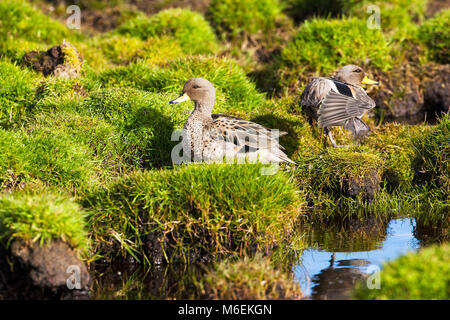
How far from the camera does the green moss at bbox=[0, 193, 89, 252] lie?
4648 millimetres

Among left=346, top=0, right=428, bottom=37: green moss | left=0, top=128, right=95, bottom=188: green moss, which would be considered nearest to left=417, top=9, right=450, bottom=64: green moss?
left=346, top=0, right=428, bottom=37: green moss

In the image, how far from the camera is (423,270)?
412 centimetres

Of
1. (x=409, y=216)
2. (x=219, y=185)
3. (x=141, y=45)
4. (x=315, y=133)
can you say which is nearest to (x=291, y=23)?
(x=141, y=45)

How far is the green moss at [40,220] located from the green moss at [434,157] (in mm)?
3981

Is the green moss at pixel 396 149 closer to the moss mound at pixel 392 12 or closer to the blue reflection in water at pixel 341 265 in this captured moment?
the blue reflection in water at pixel 341 265

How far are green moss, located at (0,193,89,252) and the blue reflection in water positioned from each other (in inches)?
74.0

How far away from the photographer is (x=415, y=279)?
4.07 meters

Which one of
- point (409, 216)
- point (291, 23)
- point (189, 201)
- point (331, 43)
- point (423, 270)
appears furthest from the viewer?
point (291, 23)

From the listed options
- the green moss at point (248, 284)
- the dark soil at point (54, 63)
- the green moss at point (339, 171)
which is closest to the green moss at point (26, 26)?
the dark soil at point (54, 63)

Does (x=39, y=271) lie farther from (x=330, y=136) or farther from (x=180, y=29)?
(x=180, y=29)

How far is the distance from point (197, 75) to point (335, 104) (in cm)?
224

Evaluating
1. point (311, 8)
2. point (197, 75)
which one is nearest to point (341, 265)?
point (197, 75)
